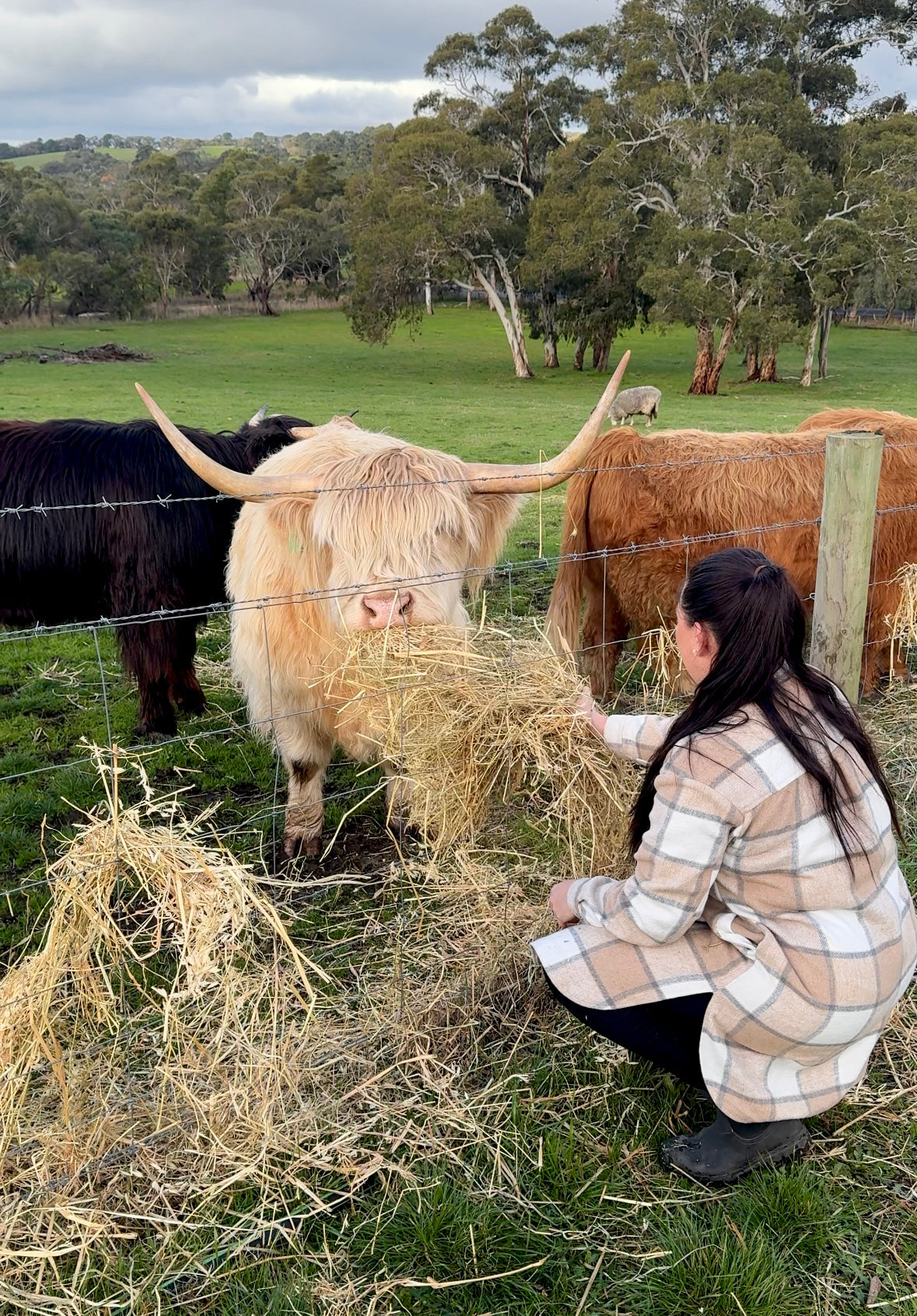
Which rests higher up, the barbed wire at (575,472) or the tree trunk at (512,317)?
the tree trunk at (512,317)

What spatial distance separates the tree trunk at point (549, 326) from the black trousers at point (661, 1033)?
30.2 m

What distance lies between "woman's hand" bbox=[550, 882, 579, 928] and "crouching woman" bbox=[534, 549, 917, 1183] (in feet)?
0.47

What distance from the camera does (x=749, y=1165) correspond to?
2.13 metres

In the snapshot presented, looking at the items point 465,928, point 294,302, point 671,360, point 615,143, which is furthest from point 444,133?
point 465,928

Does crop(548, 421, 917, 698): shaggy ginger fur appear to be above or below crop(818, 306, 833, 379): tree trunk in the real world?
below

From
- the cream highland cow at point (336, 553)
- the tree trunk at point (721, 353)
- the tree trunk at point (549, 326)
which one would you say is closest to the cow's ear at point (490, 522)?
the cream highland cow at point (336, 553)

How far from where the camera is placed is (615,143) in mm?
26172

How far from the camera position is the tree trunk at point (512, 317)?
28.7 metres

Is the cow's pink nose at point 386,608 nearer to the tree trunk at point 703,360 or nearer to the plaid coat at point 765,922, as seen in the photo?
the plaid coat at point 765,922

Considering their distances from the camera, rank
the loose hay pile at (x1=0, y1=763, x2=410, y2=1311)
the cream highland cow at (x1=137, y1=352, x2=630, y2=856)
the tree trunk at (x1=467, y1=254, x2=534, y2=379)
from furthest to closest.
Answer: the tree trunk at (x1=467, y1=254, x2=534, y2=379)
the cream highland cow at (x1=137, y1=352, x2=630, y2=856)
the loose hay pile at (x1=0, y1=763, x2=410, y2=1311)

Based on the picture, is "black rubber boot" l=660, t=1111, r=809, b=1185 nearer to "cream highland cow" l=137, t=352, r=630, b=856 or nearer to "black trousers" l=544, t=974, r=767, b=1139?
"black trousers" l=544, t=974, r=767, b=1139

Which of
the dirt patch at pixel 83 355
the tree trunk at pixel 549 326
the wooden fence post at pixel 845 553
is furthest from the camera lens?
the tree trunk at pixel 549 326

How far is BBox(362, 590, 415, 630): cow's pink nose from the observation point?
2.81 m

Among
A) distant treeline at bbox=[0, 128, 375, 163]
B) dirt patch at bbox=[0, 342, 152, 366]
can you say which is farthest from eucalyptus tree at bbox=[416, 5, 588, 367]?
distant treeline at bbox=[0, 128, 375, 163]
